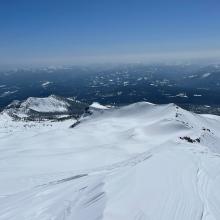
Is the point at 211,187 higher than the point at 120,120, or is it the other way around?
the point at 211,187

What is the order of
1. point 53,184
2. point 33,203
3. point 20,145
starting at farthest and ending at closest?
point 20,145, point 53,184, point 33,203

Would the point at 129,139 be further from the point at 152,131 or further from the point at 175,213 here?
the point at 175,213

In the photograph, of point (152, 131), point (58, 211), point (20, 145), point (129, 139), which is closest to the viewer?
point (58, 211)

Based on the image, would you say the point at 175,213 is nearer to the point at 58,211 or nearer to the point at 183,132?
the point at 58,211

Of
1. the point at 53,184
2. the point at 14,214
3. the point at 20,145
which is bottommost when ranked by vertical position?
the point at 20,145

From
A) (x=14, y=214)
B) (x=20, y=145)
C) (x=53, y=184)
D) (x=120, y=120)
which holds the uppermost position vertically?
(x=14, y=214)

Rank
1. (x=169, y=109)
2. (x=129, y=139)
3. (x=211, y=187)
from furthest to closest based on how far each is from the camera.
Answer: (x=169, y=109) → (x=129, y=139) → (x=211, y=187)

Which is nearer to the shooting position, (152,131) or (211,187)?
(211,187)

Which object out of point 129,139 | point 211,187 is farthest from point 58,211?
point 129,139

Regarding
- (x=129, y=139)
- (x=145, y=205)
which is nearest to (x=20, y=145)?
(x=129, y=139)
